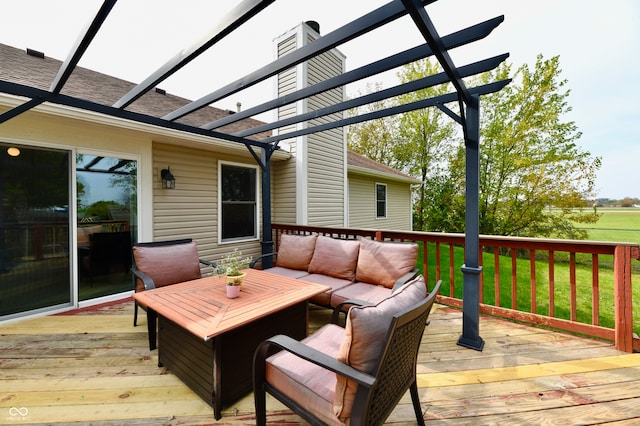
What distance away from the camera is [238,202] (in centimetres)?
586

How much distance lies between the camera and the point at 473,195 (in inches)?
105

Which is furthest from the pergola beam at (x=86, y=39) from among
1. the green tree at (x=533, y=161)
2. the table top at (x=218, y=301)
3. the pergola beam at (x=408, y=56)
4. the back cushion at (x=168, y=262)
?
the green tree at (x=533, y=161)

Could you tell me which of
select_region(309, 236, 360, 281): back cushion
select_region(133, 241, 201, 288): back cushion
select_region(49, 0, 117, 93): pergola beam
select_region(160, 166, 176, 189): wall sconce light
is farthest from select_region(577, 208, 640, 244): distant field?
select_region(49, 0, 117, 93): pergola beam

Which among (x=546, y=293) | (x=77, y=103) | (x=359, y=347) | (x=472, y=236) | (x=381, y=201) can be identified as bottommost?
(x=546, y=293)

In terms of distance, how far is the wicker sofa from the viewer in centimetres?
311

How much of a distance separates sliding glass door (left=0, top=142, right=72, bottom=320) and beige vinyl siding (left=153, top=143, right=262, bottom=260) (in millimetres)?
1198

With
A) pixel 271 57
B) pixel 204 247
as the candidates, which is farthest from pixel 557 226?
pixel 204 247

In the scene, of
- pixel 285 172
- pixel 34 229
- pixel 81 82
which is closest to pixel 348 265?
pixel 285 172

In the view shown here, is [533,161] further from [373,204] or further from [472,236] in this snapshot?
[472,236]

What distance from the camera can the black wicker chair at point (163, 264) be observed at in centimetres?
317

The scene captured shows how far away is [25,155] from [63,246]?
1.29m

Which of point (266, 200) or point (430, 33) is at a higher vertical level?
point (430, 33)

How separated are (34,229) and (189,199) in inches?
82.4

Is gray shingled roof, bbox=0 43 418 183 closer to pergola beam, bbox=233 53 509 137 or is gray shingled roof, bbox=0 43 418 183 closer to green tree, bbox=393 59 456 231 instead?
pergola beam, bbox=233 53 509 137
